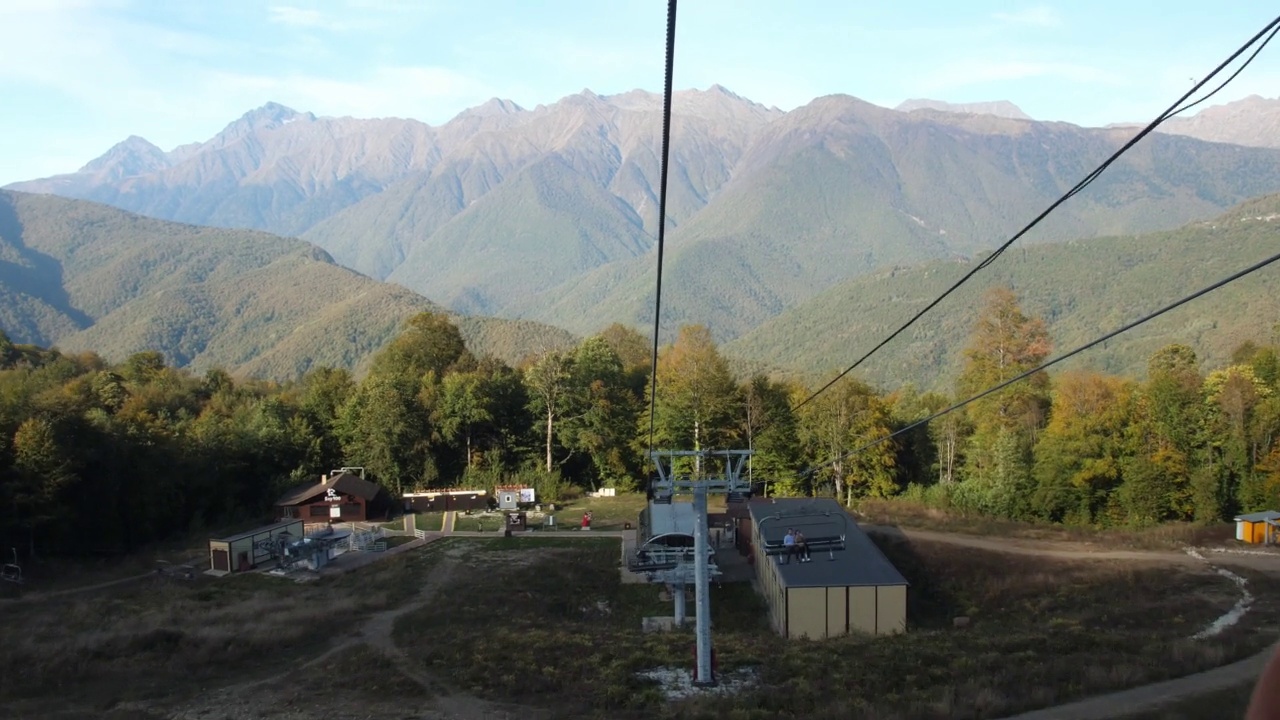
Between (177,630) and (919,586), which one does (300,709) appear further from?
(919,586)

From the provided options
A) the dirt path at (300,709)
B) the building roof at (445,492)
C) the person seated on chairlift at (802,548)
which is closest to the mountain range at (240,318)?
the building roof at (445,492)

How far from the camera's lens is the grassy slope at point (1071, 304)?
337ft

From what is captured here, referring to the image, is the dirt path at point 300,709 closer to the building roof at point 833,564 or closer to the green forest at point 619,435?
the building roof at point 833,564

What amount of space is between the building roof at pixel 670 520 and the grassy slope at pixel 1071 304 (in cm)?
7944

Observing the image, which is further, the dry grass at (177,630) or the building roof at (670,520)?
the building roof at (670,520)

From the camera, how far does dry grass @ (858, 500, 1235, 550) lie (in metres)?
34.8

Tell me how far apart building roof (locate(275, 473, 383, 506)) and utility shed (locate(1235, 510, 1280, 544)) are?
3687 centimetres

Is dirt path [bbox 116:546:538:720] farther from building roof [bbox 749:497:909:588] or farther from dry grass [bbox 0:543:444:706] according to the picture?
building roof [bbox 749:497:909:588]

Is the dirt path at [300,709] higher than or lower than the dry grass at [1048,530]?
lower

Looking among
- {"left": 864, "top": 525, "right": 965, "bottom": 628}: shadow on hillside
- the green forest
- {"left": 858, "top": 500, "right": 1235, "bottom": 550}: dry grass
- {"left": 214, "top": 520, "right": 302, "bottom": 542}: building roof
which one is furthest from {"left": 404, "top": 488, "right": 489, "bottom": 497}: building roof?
{"left": 864, "top": 525, "right": 965, "bottom": 628}: shadow on hillside

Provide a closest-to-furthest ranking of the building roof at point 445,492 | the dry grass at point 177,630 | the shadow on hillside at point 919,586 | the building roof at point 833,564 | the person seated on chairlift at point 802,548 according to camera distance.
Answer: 1. the dry grass at point 177,630
2. the person seated on chairlift at point 802,548
3. the building roof at point 833,564
4. the shadow on hillside at point 919,586
5. the building roof at point 445,492

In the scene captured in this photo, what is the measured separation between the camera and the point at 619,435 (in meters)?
53.4

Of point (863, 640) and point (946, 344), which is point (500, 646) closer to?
point (863, 640)

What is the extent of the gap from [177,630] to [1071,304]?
492 feet
